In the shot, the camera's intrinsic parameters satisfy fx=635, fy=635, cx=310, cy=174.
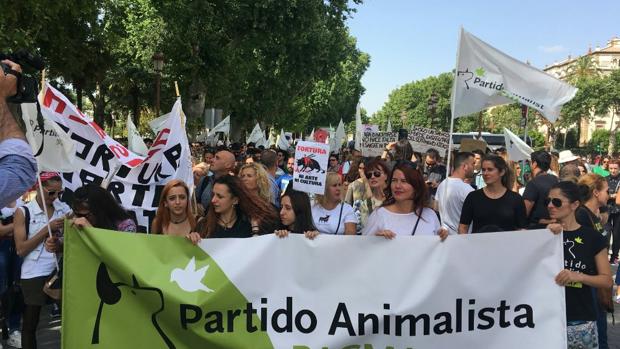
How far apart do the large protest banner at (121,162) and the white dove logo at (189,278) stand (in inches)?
83.0

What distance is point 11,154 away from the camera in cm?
233

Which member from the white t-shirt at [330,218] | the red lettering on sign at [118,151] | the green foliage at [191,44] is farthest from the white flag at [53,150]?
the green foliage at [191,44]

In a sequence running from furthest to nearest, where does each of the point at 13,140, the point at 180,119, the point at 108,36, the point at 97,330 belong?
the point at 108,36 → the point at 180,119 → the point at 97,330 → the point at 13,140

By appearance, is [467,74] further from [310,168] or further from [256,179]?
[256,179]

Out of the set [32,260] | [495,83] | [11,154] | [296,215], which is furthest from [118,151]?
[11,154]

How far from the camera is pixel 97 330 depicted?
12.9 feet

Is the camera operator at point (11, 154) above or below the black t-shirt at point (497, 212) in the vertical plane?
above

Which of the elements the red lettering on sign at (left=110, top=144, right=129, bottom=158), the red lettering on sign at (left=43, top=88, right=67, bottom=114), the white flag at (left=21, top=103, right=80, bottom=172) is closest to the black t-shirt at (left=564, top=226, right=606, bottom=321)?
the white flag at (left=21, top=103, right=80, bottom=172)

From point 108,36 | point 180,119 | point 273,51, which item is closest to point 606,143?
point 273,51

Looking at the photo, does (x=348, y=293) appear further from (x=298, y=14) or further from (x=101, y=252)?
(x=298, y=14)

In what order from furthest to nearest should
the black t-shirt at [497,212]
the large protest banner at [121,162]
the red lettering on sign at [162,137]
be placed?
the red lettering on sign at [162,137]
the large protest banner at [121,162]
the black t-shirt at [497,212]

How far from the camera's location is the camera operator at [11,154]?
2.32m

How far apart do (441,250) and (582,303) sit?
100 cm

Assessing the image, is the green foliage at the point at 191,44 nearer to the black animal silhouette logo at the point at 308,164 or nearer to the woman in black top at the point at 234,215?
the black animal silhouette logo at the point at 308,164
